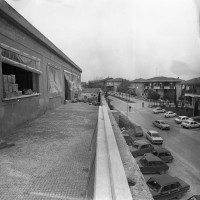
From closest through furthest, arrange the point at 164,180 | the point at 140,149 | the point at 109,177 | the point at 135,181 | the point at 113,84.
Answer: the point at 109,177 < the point at 135,181 < the point at 164,180 < the point at 140,149 < the point at 113,84

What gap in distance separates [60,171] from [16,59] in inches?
130

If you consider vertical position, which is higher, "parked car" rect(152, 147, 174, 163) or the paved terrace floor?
the paved terrace floor

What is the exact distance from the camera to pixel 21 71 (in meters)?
6.68

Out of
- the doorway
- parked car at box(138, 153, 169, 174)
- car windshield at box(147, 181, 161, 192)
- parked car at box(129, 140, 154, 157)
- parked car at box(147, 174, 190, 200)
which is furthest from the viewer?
the doorway

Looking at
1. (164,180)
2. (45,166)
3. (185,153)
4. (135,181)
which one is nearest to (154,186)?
(164,180)

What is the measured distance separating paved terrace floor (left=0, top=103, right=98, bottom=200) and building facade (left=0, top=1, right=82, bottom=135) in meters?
0.80

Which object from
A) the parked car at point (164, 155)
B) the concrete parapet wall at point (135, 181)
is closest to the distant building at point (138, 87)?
the parked car at point (164, 155)

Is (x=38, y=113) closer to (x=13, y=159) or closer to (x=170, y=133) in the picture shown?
(x=13, y=159)

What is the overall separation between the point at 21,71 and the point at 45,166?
469 cm

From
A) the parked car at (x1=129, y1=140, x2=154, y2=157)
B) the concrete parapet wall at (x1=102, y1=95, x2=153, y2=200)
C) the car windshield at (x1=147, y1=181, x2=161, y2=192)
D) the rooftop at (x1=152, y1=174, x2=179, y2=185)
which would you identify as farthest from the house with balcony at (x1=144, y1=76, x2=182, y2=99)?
the concrete parapet wall at (x1=102, y1=95, x2=153, y2=200)

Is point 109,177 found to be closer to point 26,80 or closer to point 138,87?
point 26,80

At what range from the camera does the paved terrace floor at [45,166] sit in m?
2.08

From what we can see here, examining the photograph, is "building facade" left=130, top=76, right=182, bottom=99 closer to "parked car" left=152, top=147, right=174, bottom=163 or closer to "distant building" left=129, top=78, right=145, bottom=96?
"distant building" left=129, top=78, right=145, bottom=96

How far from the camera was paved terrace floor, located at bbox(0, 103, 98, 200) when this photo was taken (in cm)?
208
